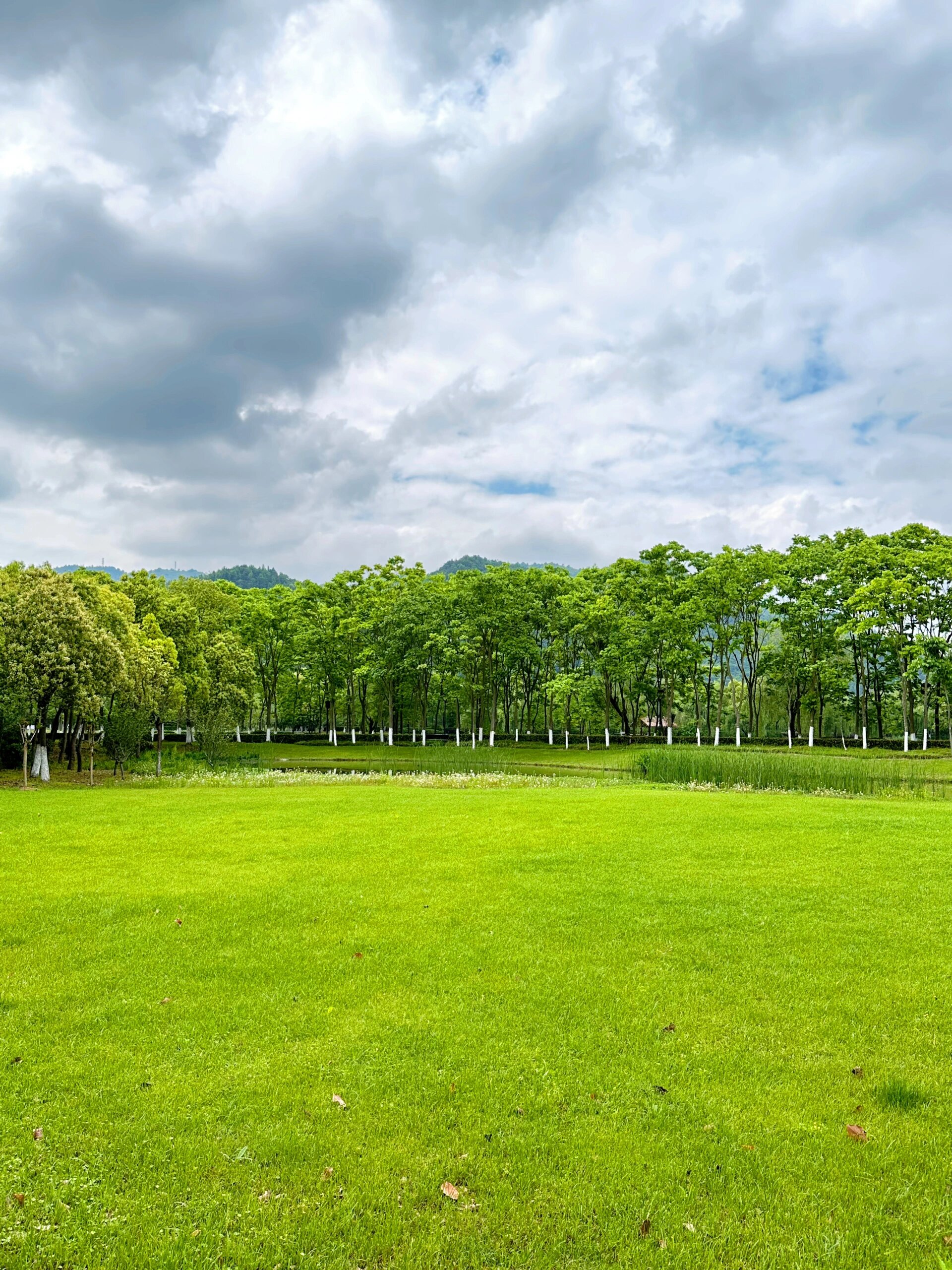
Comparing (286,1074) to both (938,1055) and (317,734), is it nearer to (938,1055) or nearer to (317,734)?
(938,1055)

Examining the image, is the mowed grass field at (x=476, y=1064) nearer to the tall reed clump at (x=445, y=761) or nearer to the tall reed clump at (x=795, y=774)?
the tall reed clump at (x=795, y=774)

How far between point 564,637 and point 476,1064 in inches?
1958

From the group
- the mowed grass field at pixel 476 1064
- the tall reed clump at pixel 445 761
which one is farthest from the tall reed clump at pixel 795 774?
the mowed grass field at pixel 476 1064

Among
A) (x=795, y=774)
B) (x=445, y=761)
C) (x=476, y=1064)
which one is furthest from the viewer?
(x=445, y=761)

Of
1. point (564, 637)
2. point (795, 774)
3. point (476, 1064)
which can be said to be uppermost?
point (564, 637)

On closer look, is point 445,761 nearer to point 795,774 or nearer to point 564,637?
point 795,774

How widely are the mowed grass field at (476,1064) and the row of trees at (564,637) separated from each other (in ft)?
83.8

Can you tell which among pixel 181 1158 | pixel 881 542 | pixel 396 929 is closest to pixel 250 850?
pixel 396 929

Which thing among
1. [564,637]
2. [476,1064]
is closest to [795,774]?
[476,1064]

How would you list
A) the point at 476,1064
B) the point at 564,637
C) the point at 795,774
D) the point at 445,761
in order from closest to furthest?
the point at 476,1064
the point at 795,774
the point at 445,761
the point at 564,637

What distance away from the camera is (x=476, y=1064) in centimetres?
542

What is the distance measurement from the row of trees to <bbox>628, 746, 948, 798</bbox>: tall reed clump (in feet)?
49.8

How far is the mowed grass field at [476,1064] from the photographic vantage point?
3918 mm

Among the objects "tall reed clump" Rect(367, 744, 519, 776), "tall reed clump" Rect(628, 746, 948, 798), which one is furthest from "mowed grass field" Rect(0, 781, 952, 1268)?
"tall reed clump" Rect(367, 744, 519, 776)
